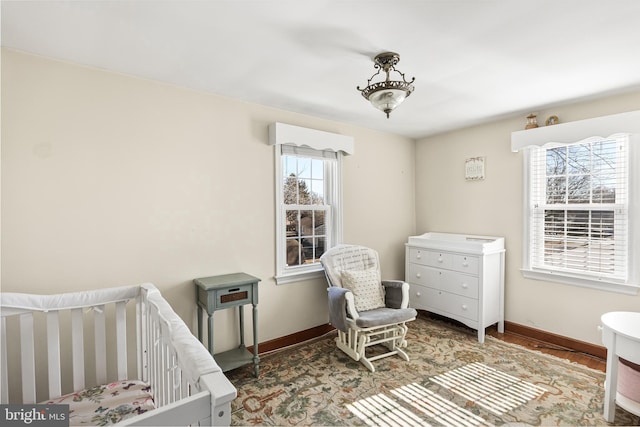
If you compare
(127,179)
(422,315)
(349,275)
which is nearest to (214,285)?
(127,179)

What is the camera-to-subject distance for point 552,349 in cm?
306

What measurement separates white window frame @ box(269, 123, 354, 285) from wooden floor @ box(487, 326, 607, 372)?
2026 millimetres

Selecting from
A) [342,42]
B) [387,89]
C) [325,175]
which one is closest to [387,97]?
[387,89]

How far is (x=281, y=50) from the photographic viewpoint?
1956 millimetres

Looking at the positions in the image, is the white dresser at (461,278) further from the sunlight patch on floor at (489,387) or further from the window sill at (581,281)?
the sunlight patch on floor at (489,387)

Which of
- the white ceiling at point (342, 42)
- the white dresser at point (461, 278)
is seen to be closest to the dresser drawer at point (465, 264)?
the white dresser at point (461, 278)

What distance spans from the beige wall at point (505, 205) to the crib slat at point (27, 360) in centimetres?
398

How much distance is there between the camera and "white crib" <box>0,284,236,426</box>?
2.99 ft

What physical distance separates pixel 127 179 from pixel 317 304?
2172 millimetres

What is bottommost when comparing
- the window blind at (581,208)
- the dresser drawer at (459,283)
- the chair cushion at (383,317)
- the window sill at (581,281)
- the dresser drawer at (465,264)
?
the chair cushion at (383,317)

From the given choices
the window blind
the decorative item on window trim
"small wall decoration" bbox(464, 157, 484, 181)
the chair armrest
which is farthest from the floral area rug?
the decorative item on window trim

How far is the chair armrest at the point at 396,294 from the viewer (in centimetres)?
310

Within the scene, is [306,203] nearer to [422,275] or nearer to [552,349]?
[422,275]

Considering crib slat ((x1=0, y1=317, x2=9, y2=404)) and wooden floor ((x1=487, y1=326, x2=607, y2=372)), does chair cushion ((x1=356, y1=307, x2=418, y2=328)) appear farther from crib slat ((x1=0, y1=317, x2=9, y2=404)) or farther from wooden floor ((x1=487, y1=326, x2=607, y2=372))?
crib slat ((x1=0, y1=317, x2=9, y2=404))
